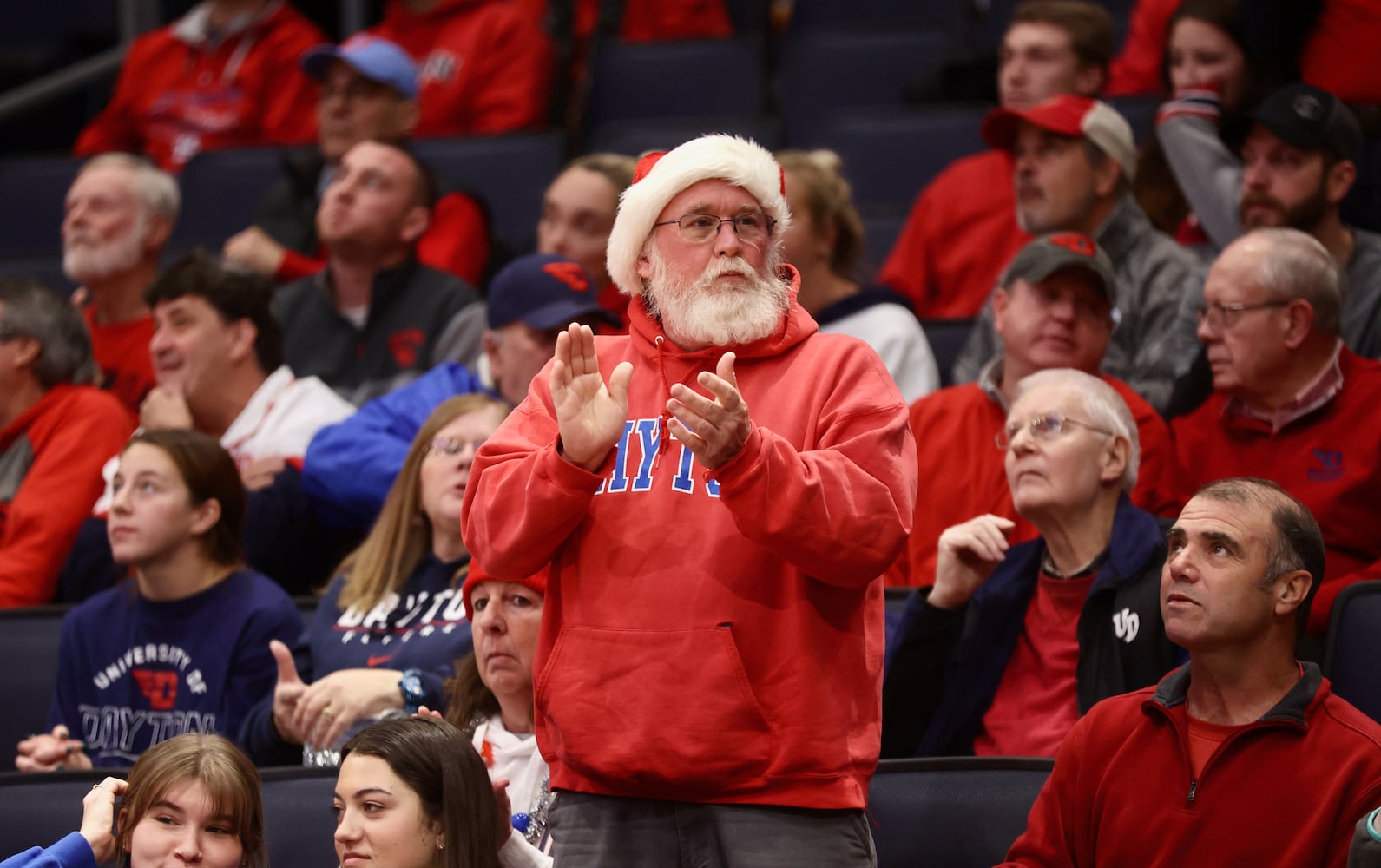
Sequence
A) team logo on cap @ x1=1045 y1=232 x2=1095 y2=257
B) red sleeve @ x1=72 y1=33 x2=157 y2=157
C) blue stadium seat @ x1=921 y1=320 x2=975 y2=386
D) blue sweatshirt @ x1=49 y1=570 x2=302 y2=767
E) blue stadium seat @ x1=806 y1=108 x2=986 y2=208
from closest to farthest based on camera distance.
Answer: blue sweatshirt @ x1=49 y1=570 x2=302 y2=767, team logo on cap @ x1=1045 y1=232 x2=1095 y2=257, blue stadium seat @ x1=921 y1=320 x2=975 y2=386, blue stadium seat @ x1=806 y1=108 x2=986 y2=208, red sleeve @ x1=72 y1=33 x2=157 y2=157

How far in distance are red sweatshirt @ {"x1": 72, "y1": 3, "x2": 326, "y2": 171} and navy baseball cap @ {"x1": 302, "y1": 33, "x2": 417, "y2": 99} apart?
0.70 meters

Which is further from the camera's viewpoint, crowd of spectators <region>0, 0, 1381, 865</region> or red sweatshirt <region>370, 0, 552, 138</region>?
red sweatshirt <region>370, 0, 552, 138</region>

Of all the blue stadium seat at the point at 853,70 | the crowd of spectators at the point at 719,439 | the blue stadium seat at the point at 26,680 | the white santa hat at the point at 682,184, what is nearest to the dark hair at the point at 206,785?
the crowd of spectators at the point at 719,439

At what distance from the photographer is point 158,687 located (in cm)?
324

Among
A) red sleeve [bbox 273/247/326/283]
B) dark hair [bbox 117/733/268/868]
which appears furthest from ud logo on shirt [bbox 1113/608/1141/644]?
red sleeve [bbox 273/247/326/283]

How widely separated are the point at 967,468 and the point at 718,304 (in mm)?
1296

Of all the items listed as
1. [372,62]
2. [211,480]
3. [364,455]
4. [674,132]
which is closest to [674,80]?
[674,132]

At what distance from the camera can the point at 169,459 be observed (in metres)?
3.37

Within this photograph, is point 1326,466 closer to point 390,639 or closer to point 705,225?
point 705,225

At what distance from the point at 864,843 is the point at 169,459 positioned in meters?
1.79

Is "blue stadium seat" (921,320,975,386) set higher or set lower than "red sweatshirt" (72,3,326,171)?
lower

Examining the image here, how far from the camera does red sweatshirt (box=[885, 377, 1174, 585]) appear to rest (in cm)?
326

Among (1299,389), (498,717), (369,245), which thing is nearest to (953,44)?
(369,245)

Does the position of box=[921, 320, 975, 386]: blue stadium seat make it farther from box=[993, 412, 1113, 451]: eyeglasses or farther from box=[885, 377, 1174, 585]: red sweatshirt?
box=[993, 412, 1113, 451]: eyeglasses
